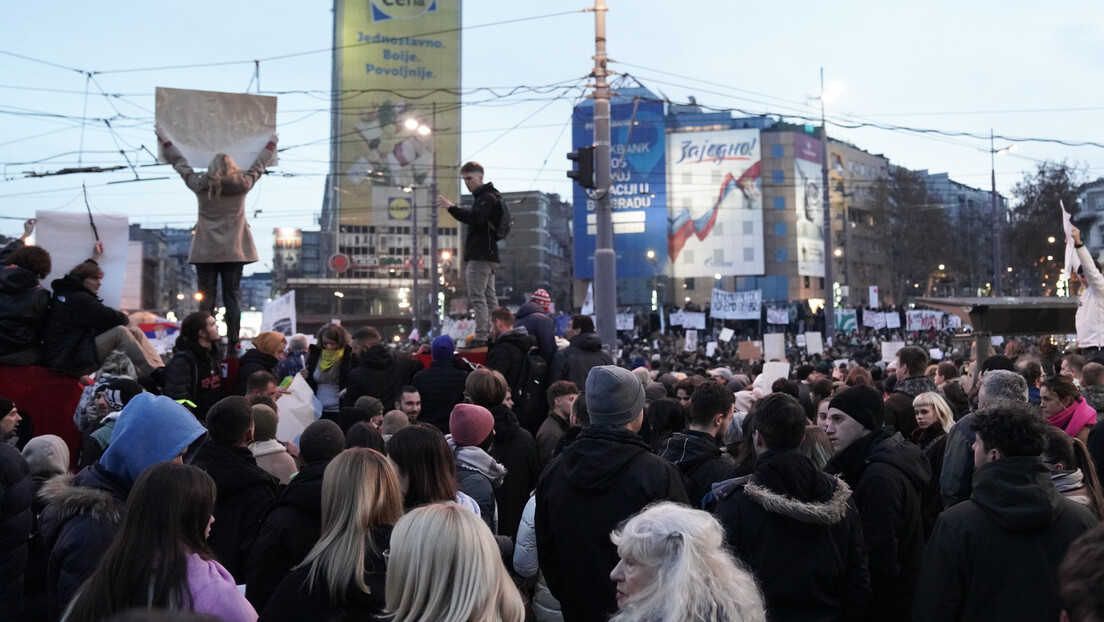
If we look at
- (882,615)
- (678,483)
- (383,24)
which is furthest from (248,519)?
(383,24)

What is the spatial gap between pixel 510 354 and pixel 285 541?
4.59 m

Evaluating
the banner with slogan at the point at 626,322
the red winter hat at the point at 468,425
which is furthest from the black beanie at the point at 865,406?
the banner with slogan at the point at 626,322

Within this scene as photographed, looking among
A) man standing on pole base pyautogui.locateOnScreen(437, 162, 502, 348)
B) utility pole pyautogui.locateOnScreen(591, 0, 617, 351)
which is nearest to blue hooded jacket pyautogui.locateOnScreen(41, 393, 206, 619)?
man standing on pole base pyautogui.locateOnScreen(437, 162, 502, 348)

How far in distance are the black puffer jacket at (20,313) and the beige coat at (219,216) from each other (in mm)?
2223

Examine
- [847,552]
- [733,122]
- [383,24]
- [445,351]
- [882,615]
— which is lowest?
[882,615]

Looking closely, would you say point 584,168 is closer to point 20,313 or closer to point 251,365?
point 251,365

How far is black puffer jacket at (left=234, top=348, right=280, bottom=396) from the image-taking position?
8234 mm

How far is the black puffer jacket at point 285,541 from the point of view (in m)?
4.11

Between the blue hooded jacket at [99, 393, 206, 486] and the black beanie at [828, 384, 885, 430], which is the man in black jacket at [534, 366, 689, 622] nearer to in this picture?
the black beanie at [828, 384, 885, 430]

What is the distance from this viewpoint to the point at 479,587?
2.83 m

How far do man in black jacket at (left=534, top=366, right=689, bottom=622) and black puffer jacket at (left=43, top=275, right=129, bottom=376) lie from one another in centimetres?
468

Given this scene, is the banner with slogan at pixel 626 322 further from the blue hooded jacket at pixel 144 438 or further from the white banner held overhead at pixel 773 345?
the blue hooded jacket at pixel 144 438

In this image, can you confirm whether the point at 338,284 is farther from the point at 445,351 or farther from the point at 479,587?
the point at 479,587

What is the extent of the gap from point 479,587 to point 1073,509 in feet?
7.61
